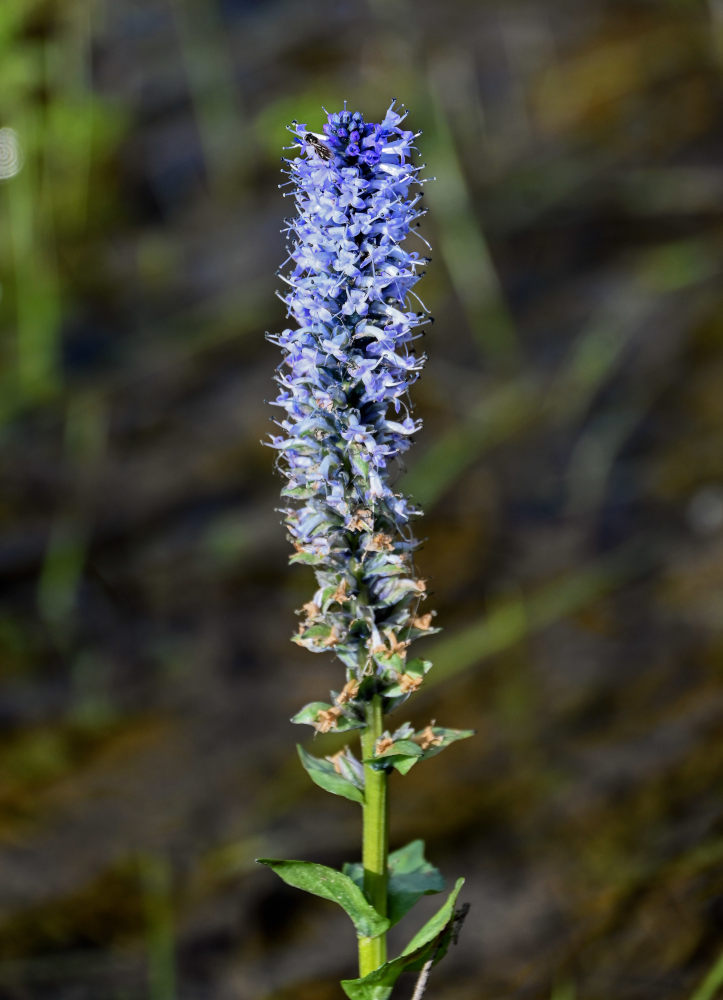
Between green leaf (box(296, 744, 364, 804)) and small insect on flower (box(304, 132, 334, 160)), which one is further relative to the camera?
green leaf (box(296, 744, 364, 804))

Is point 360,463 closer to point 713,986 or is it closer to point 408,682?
point 408,682

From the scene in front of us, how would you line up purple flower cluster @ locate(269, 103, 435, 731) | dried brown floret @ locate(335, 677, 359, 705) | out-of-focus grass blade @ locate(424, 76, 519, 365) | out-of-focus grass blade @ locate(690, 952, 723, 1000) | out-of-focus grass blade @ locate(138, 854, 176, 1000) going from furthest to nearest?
out-of-focus grass blade @ locate(424, 76, 519, 365) → out-of-focus grass blade @ locate(138, 854, 176, 1000) → out-of-focus grass blade @ locate(690, 952, 723, 1000) → dried brown floret @ locate(335, 677, 359, 705) → purple flower cluster @ locate(269, 103, 435, 731)

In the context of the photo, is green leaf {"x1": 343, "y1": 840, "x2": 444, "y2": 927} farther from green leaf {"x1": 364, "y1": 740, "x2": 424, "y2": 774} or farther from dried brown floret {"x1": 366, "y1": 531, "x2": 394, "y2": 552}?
dried brown floret {"x1": 366, "y1": 531, "x2": 394, "y2": 552}

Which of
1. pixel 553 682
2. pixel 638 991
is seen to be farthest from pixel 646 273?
pixel 638 991

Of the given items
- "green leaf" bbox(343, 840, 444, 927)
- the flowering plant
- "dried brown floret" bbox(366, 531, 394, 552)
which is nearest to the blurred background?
"green leaf" bbox(343, 840, 444, 927)

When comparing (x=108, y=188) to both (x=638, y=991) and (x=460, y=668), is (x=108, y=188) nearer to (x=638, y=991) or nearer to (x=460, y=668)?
(x=460, y=668)

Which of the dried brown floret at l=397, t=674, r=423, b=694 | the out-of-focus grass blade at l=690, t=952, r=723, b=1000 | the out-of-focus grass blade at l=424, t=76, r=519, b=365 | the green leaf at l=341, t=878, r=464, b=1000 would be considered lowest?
the out-of-focus grass blade at l=690, t=952, r=723, b=1000
